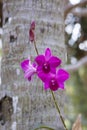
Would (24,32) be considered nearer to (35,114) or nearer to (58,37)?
(58,37)

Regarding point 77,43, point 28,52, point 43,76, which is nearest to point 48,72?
point 43,76

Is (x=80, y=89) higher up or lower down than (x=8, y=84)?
lower down

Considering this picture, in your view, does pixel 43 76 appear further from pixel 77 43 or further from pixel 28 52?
pixel 77 43

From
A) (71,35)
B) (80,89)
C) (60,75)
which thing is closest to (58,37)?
(60,75)

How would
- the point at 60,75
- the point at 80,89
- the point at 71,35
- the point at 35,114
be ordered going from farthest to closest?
1. the point at 80,89
2. the point at 71,35
3. the point at 35,114
4. the point at 60,75

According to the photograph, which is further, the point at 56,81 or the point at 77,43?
the point at 77,43

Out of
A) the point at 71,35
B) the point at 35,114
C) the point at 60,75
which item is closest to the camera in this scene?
the point at 60,75

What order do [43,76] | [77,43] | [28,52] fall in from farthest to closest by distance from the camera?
[77,43], [28,52], [43,76]
